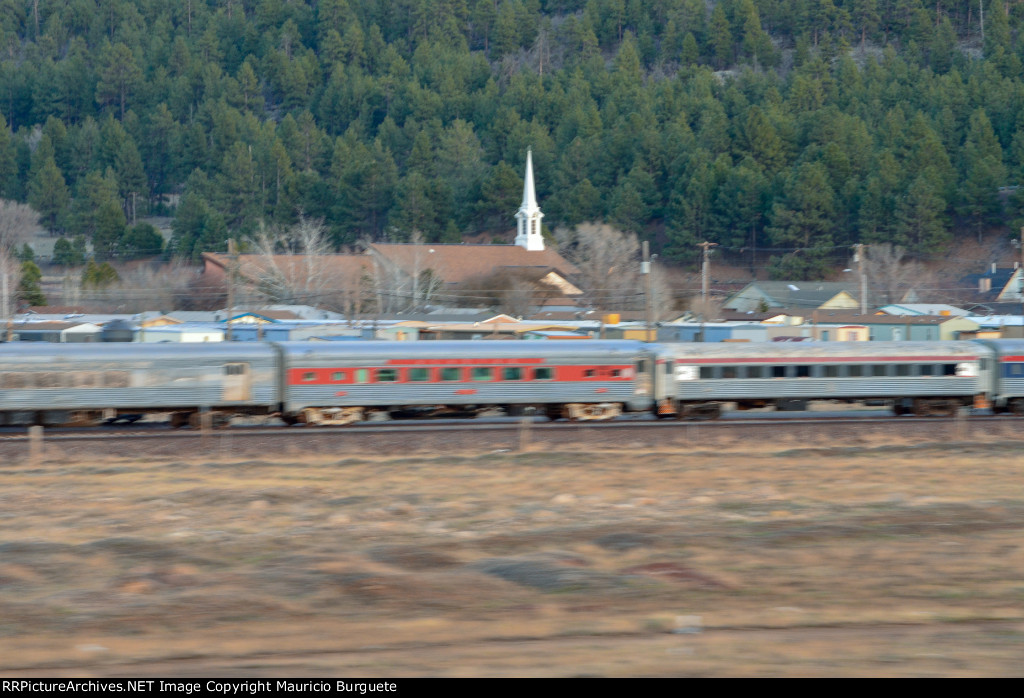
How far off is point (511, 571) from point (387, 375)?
18381 mm

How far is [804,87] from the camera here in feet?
490

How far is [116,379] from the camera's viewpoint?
28453 millimetres

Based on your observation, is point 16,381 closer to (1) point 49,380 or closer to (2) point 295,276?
(1) point 49,380

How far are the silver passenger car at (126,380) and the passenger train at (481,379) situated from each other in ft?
0.10

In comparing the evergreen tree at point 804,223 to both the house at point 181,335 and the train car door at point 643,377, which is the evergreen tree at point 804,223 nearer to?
the house at point 181,335

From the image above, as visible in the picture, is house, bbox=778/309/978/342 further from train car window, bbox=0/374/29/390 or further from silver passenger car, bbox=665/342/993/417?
train car window, bbox=0/374/29/390

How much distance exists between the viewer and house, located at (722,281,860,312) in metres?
88.1

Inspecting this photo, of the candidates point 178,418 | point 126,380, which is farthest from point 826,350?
point 126,380

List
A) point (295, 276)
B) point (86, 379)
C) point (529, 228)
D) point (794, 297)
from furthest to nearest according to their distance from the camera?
point (529, 228)
point (295, 276)
point (794, 297)
point (86, 379)

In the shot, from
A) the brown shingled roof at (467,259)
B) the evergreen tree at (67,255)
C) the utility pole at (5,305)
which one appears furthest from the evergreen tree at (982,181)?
the evergreen tree at (67,255)

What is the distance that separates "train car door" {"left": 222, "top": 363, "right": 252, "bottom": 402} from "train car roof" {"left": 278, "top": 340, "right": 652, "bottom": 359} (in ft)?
4.08

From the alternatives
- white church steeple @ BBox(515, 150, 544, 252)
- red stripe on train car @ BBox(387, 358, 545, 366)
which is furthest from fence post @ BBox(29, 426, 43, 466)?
white church steeple @ BBox(515, 150, 544, 252)
